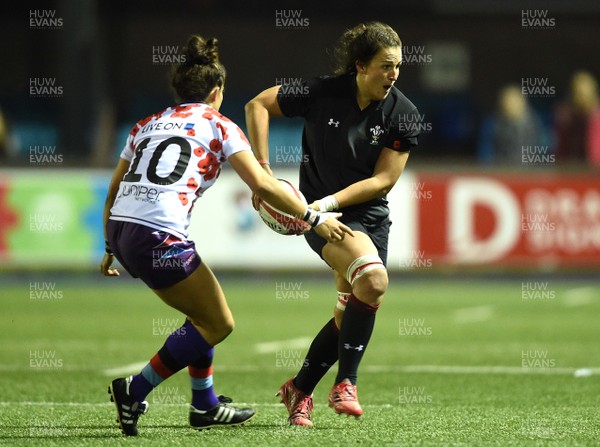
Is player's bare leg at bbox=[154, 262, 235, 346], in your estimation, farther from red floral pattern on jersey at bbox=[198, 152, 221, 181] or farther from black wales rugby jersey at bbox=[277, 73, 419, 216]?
black wales rugby jersey at bbox=[277, 73, 419, 216]

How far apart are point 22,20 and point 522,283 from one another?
11462 mm

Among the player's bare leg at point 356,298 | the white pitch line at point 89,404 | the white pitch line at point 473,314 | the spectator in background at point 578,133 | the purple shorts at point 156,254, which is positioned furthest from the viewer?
the spectator in background at point 578,133

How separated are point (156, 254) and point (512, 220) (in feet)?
35.0

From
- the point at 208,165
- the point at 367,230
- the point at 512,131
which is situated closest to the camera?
the point at 208,165

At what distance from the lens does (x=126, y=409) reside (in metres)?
6.40

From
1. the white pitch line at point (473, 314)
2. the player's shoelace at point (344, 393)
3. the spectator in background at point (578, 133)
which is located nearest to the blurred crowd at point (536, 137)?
the spectator in background at point (578, 133)

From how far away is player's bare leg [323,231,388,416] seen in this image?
6.63 metres

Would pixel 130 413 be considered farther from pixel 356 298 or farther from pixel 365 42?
pixel 365 42

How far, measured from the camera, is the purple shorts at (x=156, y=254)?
6281 millimetres

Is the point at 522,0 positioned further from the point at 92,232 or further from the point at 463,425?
the point at 463,425

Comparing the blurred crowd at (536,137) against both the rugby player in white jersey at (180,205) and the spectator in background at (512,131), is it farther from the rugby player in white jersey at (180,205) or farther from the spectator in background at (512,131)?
the rugby player in white jersey at (180,205)

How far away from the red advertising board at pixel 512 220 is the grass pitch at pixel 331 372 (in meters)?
0.44

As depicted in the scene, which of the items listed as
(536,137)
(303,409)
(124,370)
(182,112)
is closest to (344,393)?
(303,409)

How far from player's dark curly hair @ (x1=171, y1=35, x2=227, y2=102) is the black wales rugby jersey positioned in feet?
2.18
